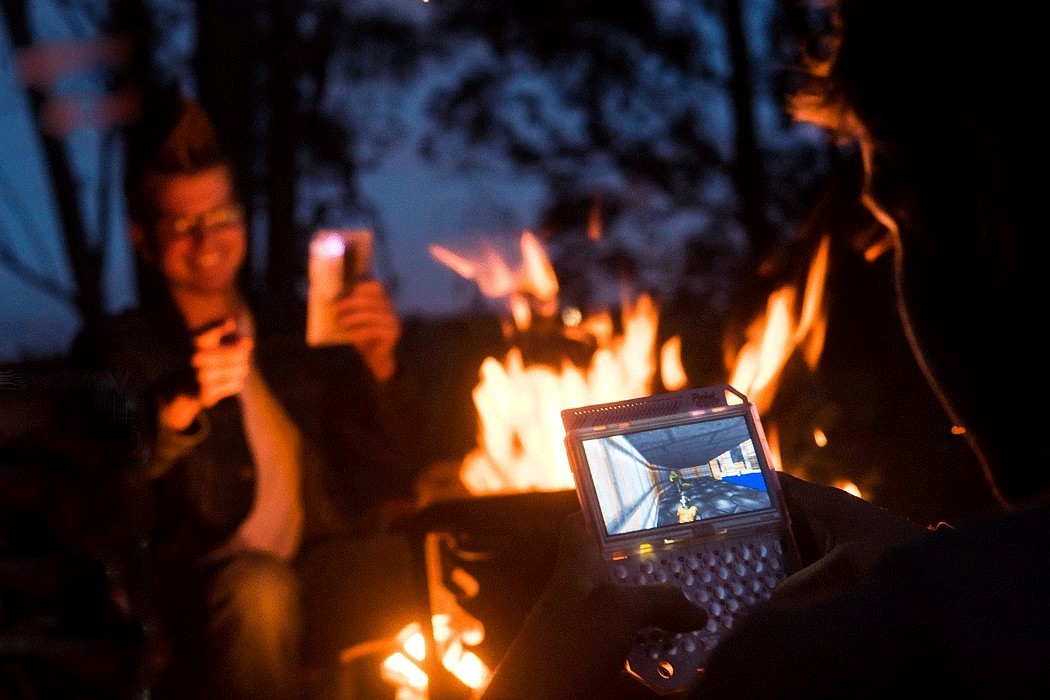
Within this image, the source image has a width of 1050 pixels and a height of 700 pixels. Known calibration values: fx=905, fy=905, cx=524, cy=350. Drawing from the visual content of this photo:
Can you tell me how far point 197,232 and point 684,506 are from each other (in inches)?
99.4

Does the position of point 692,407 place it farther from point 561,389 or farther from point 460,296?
point 460,296

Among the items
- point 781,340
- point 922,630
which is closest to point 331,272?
point 781,340

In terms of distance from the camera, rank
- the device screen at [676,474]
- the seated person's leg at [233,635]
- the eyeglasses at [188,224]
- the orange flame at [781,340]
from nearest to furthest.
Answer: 1. the device screen at [676,474]
2. the seated person's leg at [233,635]
3. the eyeglasses at [188,224]
4. the orange flame at [781,340]

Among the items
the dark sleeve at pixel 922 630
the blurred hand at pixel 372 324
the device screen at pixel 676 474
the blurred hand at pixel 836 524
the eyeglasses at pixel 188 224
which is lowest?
the blurred hand at pixel 372 324

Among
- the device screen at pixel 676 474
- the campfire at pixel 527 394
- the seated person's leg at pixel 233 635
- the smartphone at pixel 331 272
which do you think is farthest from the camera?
the smartphone at pixel 331 272

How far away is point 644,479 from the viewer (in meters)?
1.42

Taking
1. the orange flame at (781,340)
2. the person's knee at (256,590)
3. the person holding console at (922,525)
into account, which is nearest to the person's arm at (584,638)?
the person holding console at (922,525)

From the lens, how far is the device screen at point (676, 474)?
1.38m

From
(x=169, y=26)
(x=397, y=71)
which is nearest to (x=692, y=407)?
(x=169, y=26)

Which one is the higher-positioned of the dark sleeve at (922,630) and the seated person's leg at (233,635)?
the dark sleeve at (922,630)

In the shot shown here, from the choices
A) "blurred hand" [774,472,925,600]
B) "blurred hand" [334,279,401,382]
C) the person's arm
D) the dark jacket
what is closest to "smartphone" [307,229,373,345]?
"blurred hand" [334,279,401,382]

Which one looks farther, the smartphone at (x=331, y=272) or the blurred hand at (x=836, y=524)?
the smartphone at (x=331, y=272)

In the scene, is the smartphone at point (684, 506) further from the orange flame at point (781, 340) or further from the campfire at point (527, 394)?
the orange flame at point (781, 340)

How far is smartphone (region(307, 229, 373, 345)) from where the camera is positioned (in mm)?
3131
